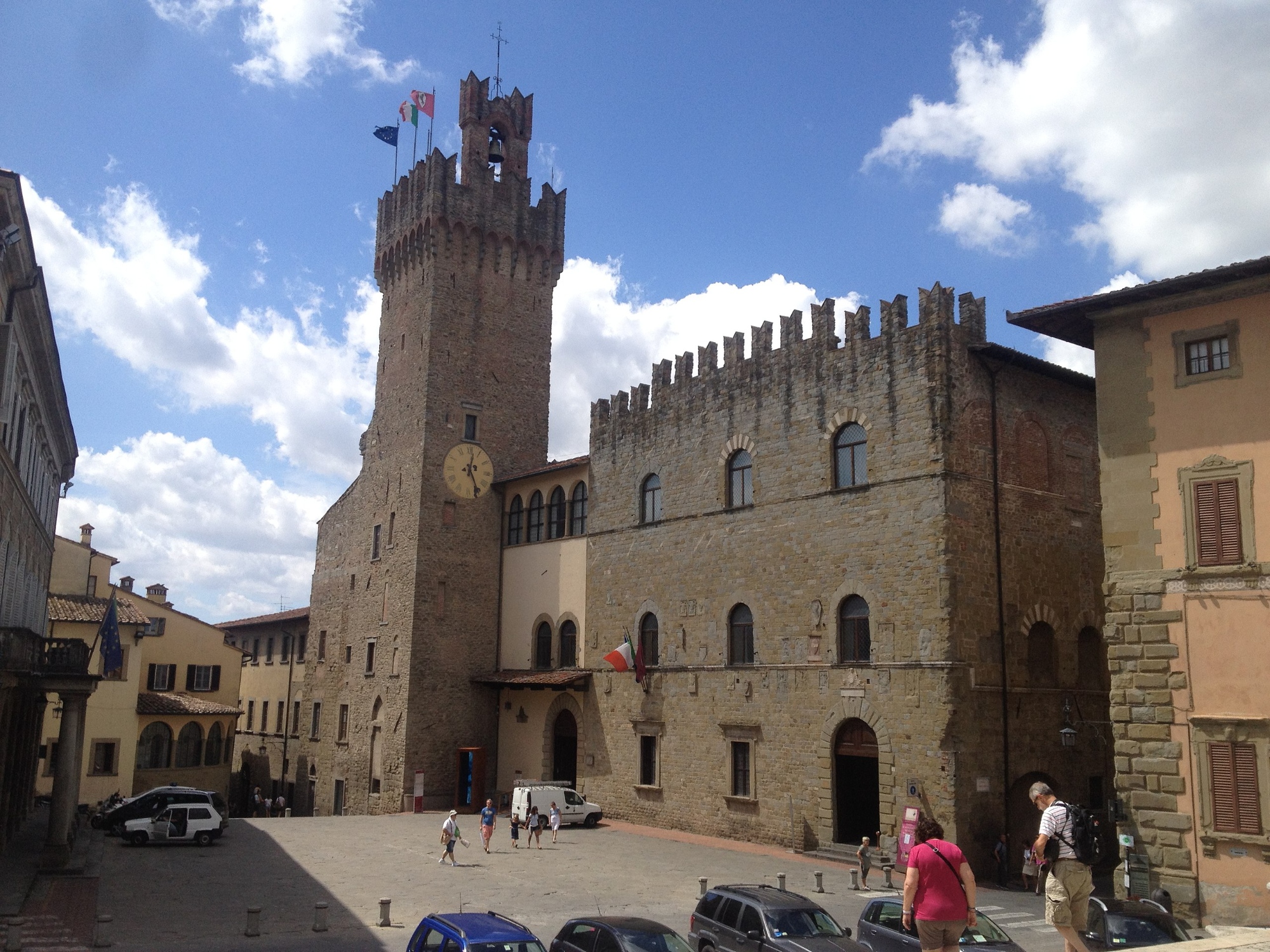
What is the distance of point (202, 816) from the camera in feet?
98.2

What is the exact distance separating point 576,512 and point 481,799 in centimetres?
1057

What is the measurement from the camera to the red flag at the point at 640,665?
107 feet

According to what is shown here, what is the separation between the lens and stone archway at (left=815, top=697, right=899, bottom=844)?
83.1ft

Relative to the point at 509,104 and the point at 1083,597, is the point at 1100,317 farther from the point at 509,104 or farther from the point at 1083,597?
the point at 509,104

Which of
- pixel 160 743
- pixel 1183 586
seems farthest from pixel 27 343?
pixel 160 743

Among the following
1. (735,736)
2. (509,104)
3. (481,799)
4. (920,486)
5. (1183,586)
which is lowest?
(481,799)

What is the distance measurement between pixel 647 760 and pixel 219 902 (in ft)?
48.8

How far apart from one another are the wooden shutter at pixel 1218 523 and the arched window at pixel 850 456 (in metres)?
9.62

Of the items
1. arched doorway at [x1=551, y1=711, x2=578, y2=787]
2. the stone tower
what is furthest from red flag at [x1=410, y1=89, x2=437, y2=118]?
arched doorway at [x1=551, y1=711, x2=578, y2=787]

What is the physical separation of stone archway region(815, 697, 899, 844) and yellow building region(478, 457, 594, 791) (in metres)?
9.65

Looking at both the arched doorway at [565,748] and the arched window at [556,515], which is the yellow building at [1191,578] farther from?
the arched window at [556,515]

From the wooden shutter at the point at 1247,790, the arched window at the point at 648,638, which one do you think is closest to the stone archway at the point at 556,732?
the arched window at the point at 648,638

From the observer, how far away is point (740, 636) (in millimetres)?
30547

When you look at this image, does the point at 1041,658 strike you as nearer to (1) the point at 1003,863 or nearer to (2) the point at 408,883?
(1) the point at 1003,863
